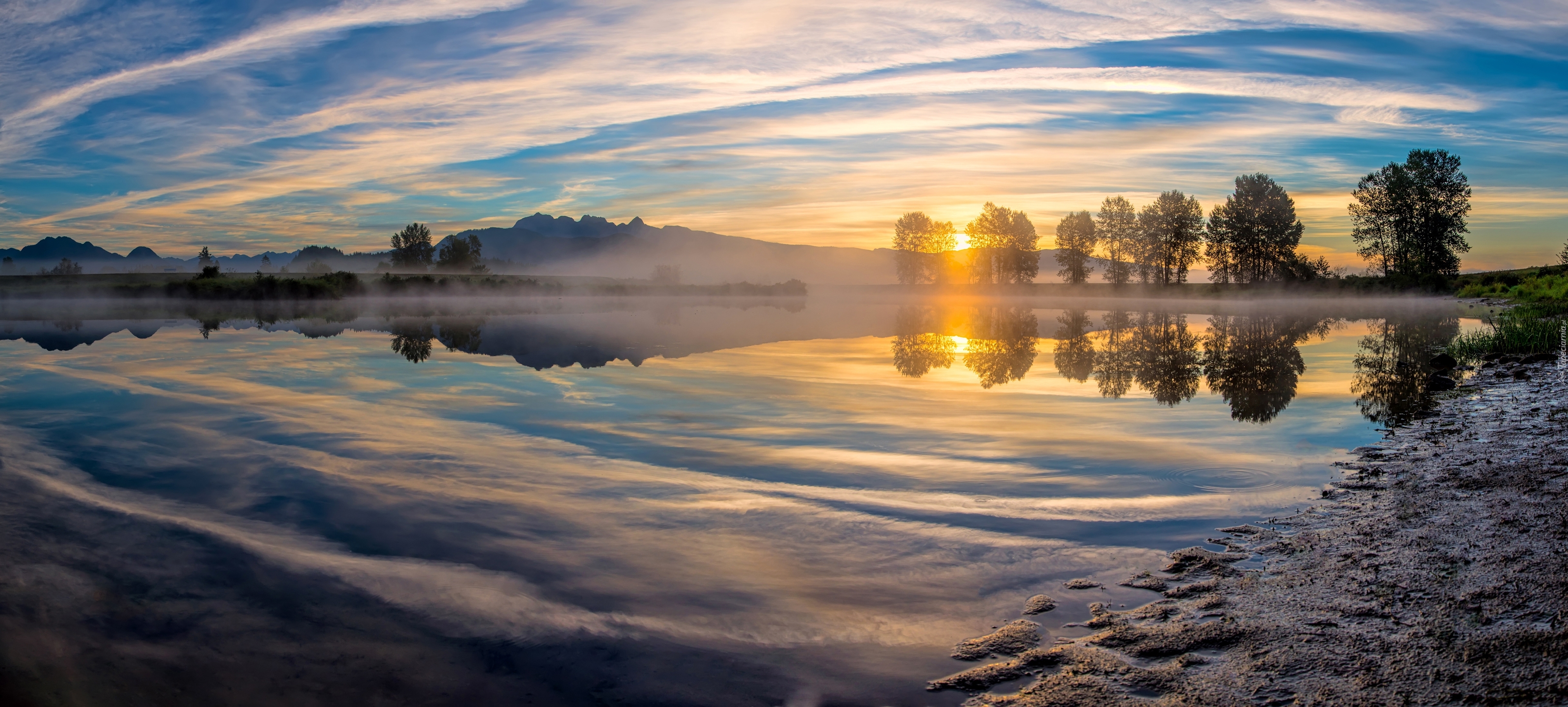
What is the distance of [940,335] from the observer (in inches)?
1374

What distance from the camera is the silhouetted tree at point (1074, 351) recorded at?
830 inches

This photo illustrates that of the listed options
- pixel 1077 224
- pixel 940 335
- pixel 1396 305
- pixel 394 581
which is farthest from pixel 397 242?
pixel 394 581

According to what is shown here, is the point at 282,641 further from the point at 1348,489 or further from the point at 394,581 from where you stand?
the point at 1348,489

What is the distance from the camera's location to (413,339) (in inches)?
1252

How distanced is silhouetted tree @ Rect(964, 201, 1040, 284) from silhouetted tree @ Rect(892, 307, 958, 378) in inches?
2891

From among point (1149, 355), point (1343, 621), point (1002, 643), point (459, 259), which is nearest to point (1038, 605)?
point (1002, 643)

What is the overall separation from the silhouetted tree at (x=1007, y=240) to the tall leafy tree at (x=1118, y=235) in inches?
398

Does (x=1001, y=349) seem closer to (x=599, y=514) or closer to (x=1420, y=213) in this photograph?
(x=599, y=514)

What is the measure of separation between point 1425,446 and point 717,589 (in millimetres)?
10567

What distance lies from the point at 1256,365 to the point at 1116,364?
3.88 m

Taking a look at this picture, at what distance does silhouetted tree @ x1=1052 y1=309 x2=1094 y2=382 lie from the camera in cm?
2109

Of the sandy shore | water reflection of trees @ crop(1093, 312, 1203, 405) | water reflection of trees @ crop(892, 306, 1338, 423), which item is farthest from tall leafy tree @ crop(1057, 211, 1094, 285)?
the sandy shore

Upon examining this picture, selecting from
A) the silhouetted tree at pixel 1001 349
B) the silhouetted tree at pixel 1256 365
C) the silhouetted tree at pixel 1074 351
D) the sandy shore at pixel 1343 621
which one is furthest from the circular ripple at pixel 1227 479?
the silhouetted tree at pixel 1074 351

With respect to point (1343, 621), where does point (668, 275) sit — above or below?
above
